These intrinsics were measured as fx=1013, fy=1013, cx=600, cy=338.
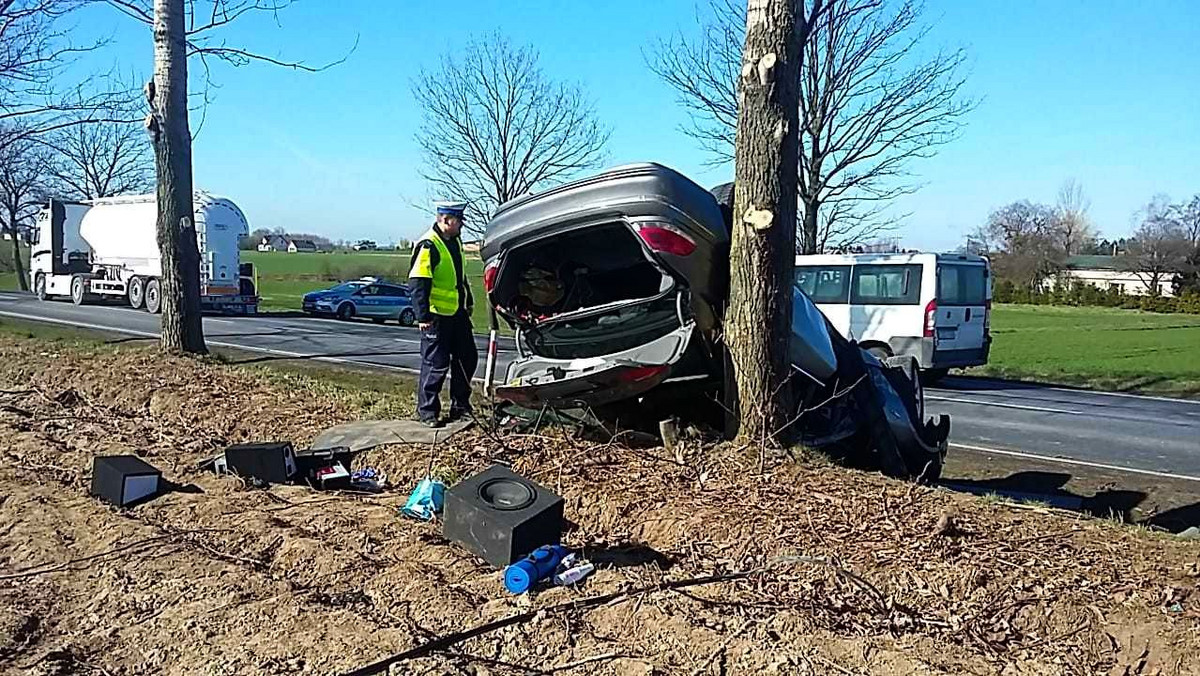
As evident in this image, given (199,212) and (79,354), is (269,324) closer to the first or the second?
(199,212)

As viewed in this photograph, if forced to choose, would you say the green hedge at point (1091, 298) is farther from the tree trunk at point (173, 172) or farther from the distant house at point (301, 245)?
the distant house at point (301, 245)

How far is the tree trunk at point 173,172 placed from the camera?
11.4m

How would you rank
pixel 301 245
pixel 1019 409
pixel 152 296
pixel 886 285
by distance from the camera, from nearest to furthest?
1. pixel 1019 409
2. pixel 886 285
3. pixel 152 296
4. pixel 301 245

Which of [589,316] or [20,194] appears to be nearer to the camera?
[589,316]

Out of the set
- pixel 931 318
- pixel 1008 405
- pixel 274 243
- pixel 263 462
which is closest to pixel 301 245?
pixel 274 243

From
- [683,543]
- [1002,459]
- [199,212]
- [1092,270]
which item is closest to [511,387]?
[683,543]

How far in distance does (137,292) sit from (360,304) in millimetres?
6877

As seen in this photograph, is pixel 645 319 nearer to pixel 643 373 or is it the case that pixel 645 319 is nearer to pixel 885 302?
pixel 643 373

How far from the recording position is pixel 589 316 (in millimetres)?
6270

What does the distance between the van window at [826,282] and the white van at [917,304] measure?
2 cm

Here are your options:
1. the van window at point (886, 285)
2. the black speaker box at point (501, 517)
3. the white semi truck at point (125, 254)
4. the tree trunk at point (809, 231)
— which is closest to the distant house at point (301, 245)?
the white semi truck at point (125, 254)

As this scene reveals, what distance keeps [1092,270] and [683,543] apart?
88036 millimetres

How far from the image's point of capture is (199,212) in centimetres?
3000

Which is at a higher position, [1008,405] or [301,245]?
[301,245]
